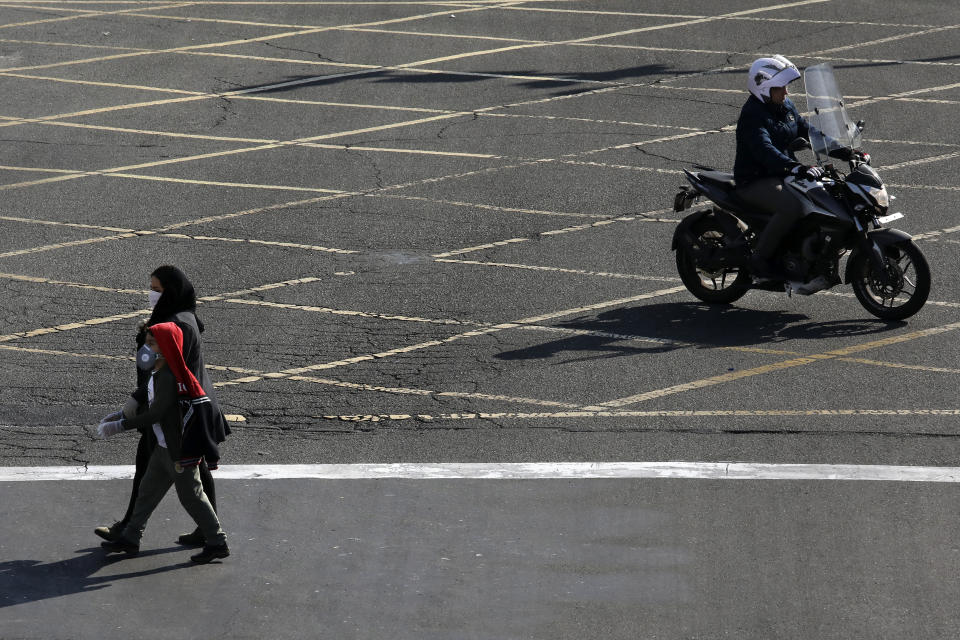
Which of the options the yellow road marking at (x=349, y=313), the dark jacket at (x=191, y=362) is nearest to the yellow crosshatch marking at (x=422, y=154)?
the yellow road marking at (x=349, y=313)

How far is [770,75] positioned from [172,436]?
602 cm

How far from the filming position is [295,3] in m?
25.7

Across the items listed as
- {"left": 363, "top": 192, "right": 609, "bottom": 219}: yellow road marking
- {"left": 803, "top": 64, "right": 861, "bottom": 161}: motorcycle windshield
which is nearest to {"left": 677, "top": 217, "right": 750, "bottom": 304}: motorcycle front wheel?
{"left": 803, "top": 64, "right": 861, "bottom": 161}: motorcycle windshield

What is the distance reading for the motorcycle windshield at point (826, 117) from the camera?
11.1 meters

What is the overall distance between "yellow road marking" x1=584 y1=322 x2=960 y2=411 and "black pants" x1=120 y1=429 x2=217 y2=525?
9.70 ft

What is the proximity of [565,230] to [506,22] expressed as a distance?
11402mm

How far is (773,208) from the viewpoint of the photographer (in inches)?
432

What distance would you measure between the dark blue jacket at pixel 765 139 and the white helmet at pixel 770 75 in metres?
0.11

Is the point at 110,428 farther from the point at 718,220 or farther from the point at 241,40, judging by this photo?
the point at 241,40

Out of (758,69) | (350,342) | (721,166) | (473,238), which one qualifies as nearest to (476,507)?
(350,342)

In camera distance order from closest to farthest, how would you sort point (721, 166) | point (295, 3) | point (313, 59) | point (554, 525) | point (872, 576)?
point (872, 576)
point (554, 525)
point (721, 166)
point (313, 59)
point (295, 3)

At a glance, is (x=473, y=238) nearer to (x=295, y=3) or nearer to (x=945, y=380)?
(x=945, y=380)

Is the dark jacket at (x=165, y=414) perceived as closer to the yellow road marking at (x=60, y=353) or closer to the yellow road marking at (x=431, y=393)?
the yellow road marking at (x=431, y=393)

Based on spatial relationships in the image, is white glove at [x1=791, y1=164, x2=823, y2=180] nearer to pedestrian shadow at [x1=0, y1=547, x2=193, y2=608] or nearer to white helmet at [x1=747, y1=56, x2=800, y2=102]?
white helmet at [x1=747, y1=56, x2=800, y2=102]
